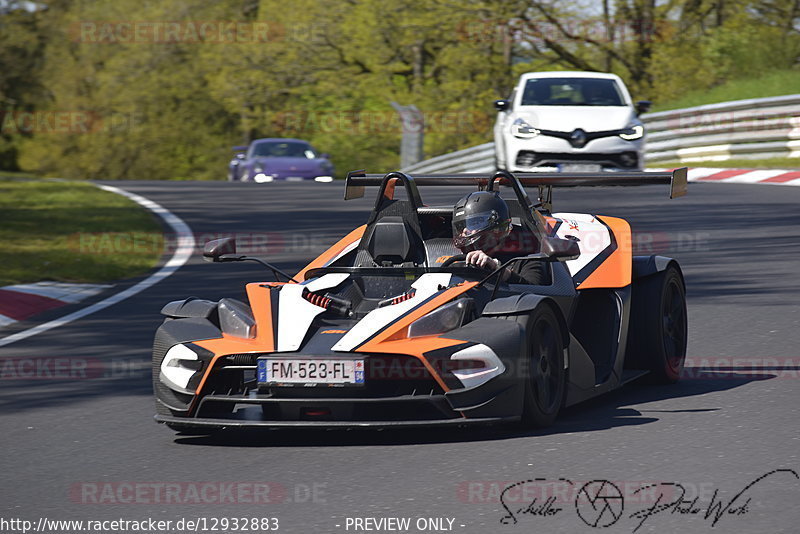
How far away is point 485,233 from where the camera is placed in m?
8.10

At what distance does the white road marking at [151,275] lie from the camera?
450 inches

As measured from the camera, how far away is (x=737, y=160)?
88.8 ft

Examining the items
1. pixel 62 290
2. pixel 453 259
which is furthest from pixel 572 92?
pixel 453 259

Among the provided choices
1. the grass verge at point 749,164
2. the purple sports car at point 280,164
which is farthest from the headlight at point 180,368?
the purple sports car at point 280,164

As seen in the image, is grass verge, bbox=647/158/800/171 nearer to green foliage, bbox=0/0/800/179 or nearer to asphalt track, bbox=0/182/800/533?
green foliage, bbox=0/0/800/179

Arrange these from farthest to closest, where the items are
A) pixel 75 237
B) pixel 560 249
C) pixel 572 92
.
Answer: pixel 572 92 → pixel 75 237 → pixel 560 249

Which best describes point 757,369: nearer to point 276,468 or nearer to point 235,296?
point 276,468

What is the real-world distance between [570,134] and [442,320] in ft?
44.2

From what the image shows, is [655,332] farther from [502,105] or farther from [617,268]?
[502,105]

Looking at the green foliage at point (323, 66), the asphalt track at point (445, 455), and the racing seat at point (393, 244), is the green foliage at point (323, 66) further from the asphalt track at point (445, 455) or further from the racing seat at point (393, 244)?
the racing seat at point (393, 244)

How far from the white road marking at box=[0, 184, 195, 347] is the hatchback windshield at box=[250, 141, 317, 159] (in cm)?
883

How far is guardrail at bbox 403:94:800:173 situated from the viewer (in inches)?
1026

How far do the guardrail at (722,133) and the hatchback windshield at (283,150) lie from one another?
15.3 ft

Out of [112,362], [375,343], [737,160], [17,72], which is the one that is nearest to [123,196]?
[17,72]
